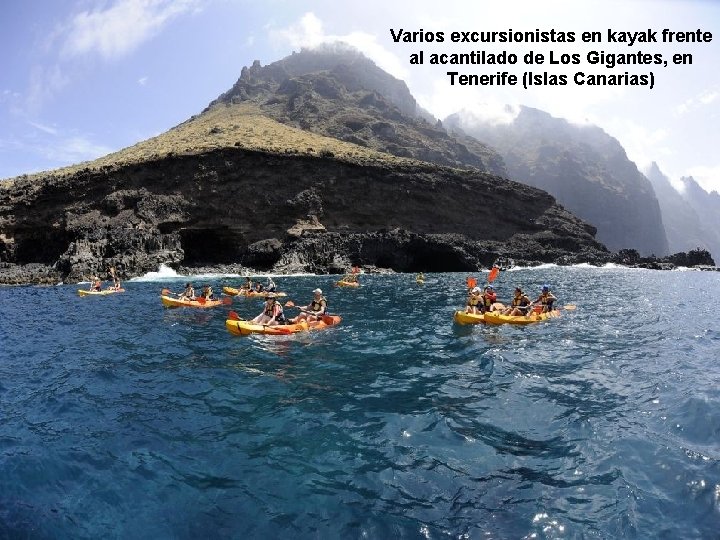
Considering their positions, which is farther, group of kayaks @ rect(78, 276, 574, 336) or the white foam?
the white foam

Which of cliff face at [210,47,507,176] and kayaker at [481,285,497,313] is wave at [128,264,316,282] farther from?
cliff face at [210,47,507,176]

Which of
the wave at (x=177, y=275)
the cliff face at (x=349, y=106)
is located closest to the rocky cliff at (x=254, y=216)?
the wave at (x=177, y=275)

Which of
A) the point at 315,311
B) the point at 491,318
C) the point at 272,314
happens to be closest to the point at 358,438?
the point at 272,314

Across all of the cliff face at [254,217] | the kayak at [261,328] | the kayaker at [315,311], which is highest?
the cliff face at [254,217]

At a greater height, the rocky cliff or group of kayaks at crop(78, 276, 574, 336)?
the rocky cliff

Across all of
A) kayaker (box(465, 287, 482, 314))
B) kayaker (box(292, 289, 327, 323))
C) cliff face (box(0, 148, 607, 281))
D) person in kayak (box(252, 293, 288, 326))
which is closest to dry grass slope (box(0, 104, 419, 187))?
cliff face (box(0, 148, 607, 281))

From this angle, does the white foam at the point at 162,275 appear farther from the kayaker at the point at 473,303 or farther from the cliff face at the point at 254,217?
the kayaker at the point at 473,303

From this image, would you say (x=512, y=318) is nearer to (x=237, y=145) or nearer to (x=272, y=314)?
(x=272, y=314)
